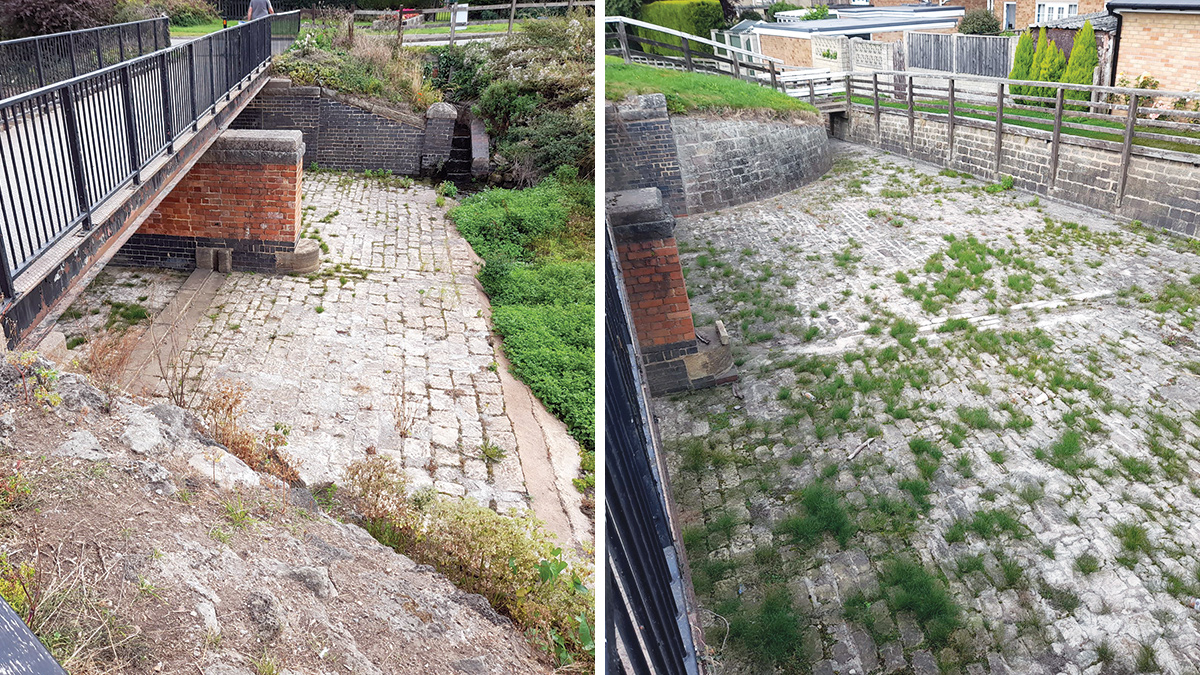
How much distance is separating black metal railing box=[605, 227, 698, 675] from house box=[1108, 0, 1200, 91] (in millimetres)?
8095

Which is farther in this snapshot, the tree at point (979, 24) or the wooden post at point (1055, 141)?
the tree at point (979, 24)

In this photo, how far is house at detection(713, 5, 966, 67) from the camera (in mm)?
20688

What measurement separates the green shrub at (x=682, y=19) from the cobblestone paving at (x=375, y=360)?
9.99 meters

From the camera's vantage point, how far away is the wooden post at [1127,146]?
990cm

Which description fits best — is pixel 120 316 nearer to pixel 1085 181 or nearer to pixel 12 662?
pixel 12 662

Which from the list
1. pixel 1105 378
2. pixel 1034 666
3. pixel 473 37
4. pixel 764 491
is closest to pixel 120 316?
pixel 764 491

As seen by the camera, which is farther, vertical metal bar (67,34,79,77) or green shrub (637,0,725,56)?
green shrub (637,0,725,56)

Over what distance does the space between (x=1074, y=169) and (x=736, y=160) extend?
4.89 m

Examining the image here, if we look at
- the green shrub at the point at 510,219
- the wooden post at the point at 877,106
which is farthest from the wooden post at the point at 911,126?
the green shrub at the point at 510,219

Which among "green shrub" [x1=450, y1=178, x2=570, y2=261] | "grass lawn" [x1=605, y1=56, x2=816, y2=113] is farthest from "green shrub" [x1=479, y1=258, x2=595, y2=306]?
"grass lawn" [x1=605, y1=56, x2=816, y2=113]

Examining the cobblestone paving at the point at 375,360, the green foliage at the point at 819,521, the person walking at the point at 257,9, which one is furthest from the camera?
the person walking at the point at 257,9

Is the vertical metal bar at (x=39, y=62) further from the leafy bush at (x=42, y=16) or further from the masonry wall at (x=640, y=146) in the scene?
the masonry wall at (x=640, y=146)

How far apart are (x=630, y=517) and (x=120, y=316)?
658cm

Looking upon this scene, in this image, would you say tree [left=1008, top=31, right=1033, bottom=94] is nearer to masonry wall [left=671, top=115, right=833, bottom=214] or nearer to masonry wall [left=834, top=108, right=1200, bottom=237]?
masonry wall [left=834, top=108, right=1200, bottom=237]
